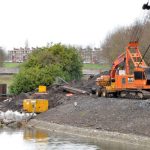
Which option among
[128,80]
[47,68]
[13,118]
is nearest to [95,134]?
[13,118]

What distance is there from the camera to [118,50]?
74688 millimetres

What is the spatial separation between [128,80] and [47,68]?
65.3 feet

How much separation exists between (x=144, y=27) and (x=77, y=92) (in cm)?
2270

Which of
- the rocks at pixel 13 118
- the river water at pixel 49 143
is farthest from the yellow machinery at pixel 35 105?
the river water at pixel 49 143

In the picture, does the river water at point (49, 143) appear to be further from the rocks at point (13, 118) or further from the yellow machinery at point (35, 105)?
the yellow machinery at point (35, 105)

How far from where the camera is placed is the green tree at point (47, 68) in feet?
198

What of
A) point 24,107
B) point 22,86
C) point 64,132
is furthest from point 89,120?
point 22,86

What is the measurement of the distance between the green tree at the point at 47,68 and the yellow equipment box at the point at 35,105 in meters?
16.0

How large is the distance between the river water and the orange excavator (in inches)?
396

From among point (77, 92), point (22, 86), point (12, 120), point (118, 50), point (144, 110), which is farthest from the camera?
point (118, 50)

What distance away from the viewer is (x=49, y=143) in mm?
31219

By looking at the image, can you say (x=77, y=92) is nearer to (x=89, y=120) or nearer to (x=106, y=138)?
(x=89, y=120)

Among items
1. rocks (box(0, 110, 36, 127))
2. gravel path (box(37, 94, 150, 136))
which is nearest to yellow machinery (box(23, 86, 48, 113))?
rocks (box(0, 110, 36, 127))

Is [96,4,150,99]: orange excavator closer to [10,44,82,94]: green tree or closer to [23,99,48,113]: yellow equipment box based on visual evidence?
[23,99,48,113]: yellow equipment box
